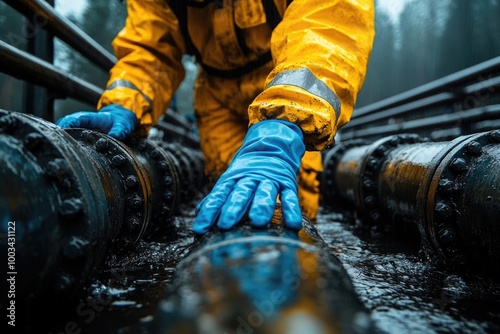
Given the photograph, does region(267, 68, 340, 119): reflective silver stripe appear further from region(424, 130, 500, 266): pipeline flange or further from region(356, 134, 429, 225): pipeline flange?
region(356, 134, 429, 225): pipeline flange

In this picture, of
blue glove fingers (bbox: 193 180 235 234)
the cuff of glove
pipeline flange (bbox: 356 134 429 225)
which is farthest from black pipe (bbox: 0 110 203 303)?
pipeline flange (bbox: 356 134 429 225)

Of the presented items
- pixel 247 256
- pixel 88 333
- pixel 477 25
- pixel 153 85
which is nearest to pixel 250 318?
pixel 247 256

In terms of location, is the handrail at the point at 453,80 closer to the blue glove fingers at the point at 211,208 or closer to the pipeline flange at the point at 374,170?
the pipeline flange at the point at 374,170

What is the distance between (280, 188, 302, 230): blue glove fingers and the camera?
3.22ft

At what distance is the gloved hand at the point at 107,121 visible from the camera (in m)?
1.69

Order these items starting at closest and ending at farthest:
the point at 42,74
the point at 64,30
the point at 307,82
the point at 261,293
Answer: the point at 261,293, the point at 307,82, the point at 42,74, the point at 64,30

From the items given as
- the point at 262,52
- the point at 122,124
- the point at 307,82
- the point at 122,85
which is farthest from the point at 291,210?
the point at 262,52

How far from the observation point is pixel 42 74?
6.16 feet

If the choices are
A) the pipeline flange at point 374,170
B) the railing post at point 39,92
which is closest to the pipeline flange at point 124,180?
the railing post at point 39,92

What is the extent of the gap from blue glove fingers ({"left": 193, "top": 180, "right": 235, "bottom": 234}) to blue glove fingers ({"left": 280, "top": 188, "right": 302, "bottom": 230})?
0.15 metres

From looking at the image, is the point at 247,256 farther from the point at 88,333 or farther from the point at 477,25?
the point at 477,25

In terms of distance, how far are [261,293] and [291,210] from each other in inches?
15.0

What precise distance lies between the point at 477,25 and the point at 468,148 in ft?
63.1

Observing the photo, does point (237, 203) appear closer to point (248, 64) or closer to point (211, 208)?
point (211, 208)
